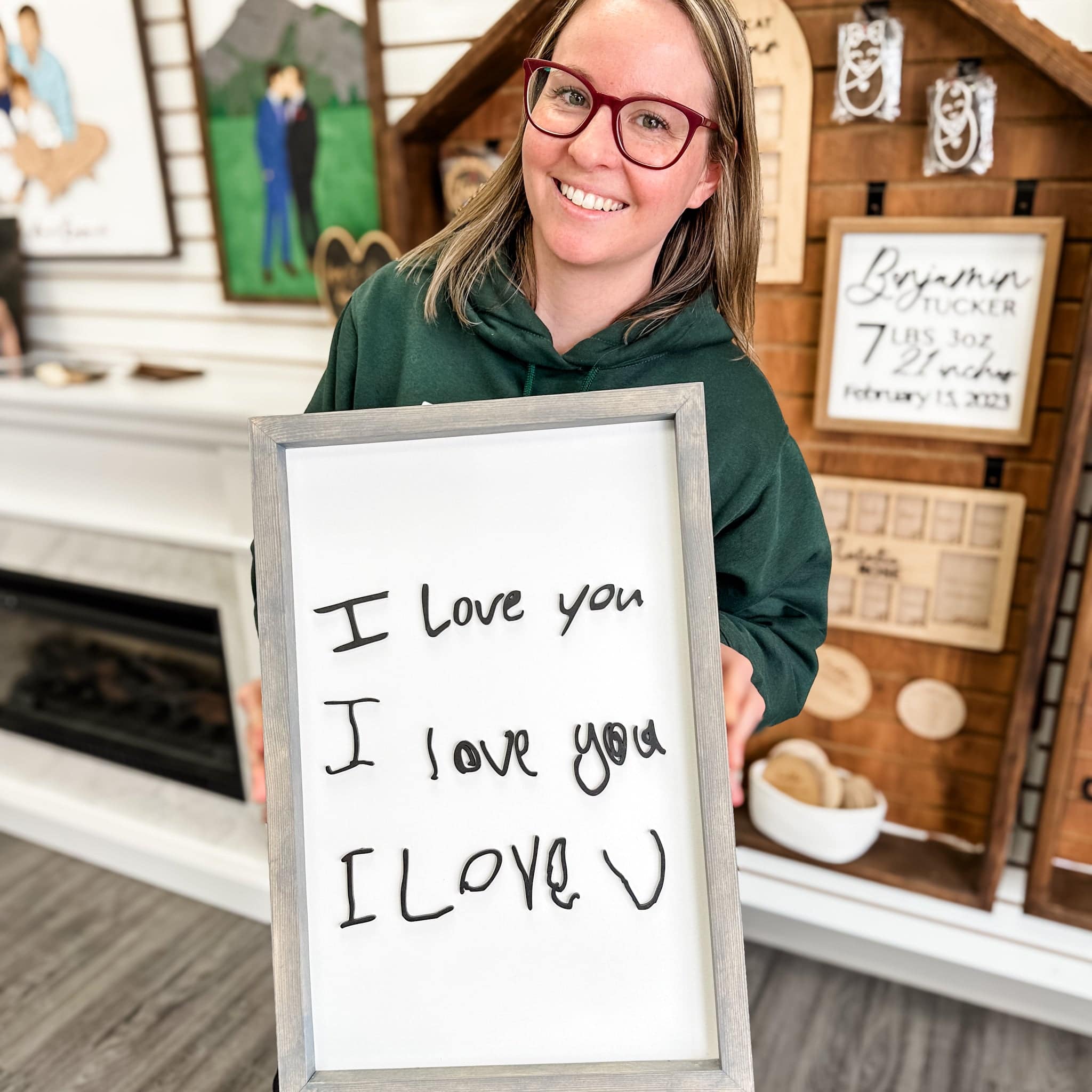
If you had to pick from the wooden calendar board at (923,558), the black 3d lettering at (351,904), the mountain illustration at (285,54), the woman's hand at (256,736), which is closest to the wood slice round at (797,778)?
the wooden calendar board at (923,558)

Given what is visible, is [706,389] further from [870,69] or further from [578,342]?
[870,69]

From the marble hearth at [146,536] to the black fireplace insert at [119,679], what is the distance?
45 millimetres

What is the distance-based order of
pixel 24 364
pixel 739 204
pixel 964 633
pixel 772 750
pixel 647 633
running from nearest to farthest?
1. pixel 647 633
2. pixel 739 204
3. pixel 964 633
4. pixel 772 750
5. pixel 24 364

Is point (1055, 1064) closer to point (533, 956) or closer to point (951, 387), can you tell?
point (951, 387)

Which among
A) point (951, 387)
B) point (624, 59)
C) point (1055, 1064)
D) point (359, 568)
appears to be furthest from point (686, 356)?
point (1055, 1064)

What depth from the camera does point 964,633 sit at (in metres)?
1.61

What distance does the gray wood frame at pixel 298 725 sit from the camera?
2.29 feet

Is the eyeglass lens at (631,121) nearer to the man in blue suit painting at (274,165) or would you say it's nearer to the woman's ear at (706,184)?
the woman's ear at (706,184)

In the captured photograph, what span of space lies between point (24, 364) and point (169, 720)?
888 millimetres

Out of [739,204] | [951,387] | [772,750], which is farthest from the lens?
[772,750]

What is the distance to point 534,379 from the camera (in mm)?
926

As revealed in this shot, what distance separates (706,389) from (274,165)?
1.30 metres

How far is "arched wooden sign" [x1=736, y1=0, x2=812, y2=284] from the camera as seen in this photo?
140 cm

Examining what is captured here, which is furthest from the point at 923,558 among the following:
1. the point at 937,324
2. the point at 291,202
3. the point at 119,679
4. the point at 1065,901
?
the point at 119,679
